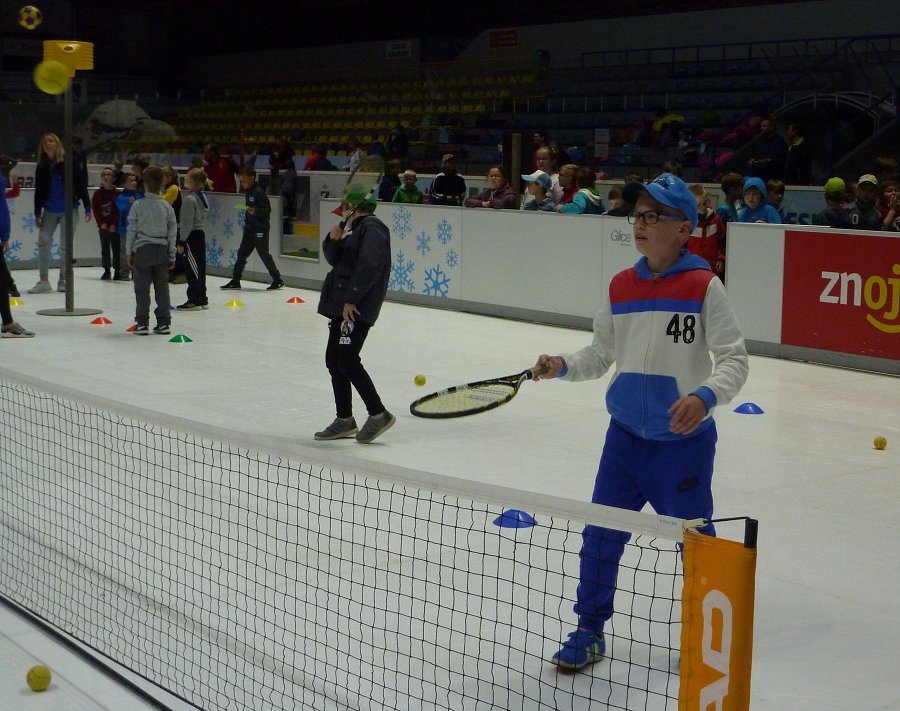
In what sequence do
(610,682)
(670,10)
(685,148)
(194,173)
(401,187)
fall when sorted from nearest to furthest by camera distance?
(610,682)
(194,173)
(401,187)
(685,148)
(670,10)

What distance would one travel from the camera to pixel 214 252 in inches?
760

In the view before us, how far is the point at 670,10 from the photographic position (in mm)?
27000

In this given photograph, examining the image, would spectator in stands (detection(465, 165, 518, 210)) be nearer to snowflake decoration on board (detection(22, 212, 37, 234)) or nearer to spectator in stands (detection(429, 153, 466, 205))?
spectator in stands (detection(429, 153, 466, 205))

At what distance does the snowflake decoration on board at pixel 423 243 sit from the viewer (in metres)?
15.4

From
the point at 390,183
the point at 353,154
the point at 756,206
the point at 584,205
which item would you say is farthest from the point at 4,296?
the point at 353,154

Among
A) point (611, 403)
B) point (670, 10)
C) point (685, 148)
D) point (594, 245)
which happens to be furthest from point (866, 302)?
point (670, 10)

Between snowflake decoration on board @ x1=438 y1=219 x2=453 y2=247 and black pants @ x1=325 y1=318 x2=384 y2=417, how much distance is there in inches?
287

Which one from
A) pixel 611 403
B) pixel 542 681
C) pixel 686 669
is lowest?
pixel 542 681

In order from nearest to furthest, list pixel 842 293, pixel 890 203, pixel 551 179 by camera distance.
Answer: pixel 842 293 → pixel 890 203 → pixel 551 179

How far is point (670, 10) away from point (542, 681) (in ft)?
82.2

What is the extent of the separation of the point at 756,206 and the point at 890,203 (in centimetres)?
132

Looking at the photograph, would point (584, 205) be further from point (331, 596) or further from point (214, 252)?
point (331, 596)

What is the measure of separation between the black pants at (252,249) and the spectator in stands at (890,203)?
27.7ft

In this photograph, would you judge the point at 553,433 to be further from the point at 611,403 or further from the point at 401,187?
the point at 401,187
